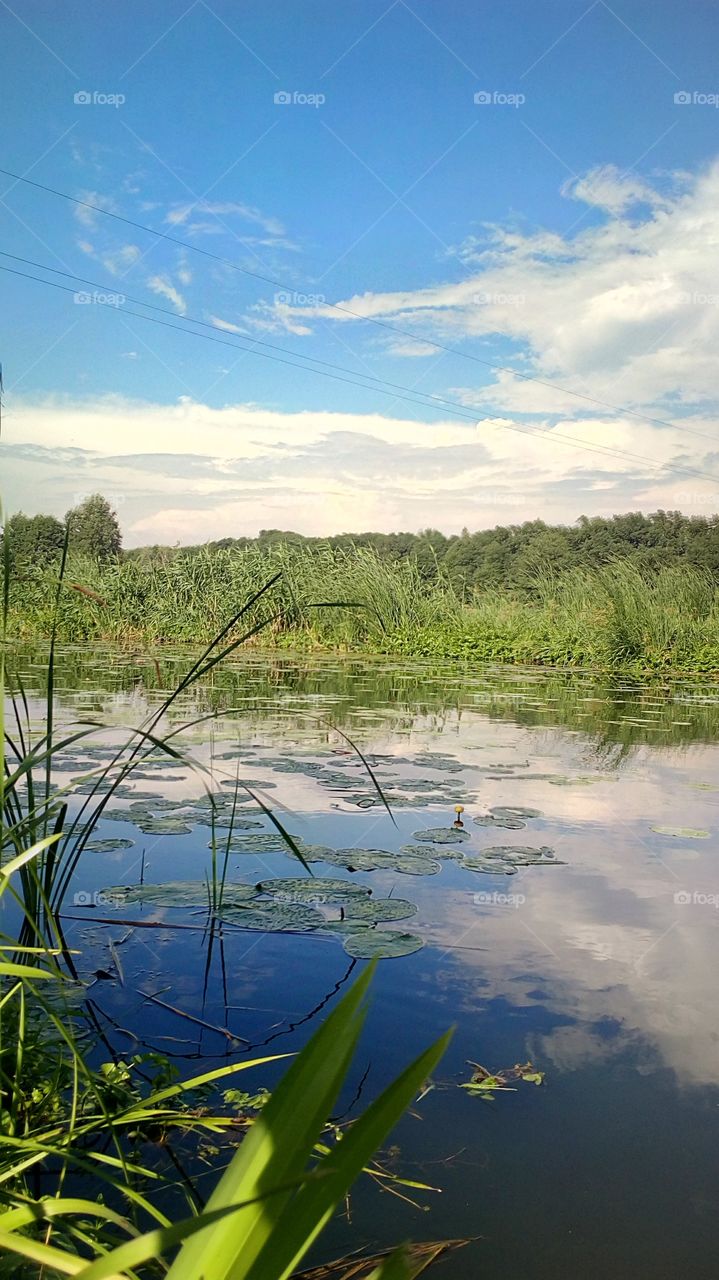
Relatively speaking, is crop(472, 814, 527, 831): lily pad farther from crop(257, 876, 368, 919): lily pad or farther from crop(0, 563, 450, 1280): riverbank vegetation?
crop(0, 563, 450, 1280): riverbank vegetation

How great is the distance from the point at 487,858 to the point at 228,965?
4.29 ft

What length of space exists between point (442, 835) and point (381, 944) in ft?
4.04

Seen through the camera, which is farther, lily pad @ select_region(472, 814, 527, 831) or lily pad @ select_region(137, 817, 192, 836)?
lily pad @ select_region(472, 814, 527, 831)

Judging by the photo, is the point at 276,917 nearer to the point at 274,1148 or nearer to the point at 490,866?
the point at 490,866

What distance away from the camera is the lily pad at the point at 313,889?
3080mm

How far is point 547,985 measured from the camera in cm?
251

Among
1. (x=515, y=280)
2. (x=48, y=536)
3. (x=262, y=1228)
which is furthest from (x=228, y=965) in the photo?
(x=515, y=280)

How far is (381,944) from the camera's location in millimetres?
2688

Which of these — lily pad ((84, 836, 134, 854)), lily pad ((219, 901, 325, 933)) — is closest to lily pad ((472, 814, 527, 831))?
lily pad ((219, 901, 325, 933))

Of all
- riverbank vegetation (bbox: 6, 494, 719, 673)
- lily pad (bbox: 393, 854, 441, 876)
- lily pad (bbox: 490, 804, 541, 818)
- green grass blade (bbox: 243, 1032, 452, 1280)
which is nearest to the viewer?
green grass blade (bbox: 243, 1032, 452, 1280)

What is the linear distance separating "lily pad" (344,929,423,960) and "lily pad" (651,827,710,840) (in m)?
1.75

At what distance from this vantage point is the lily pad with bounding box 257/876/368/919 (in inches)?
121

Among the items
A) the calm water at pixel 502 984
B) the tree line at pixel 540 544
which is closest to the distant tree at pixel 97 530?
the tree line at pixel 540 544

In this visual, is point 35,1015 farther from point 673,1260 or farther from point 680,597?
point 680,597
